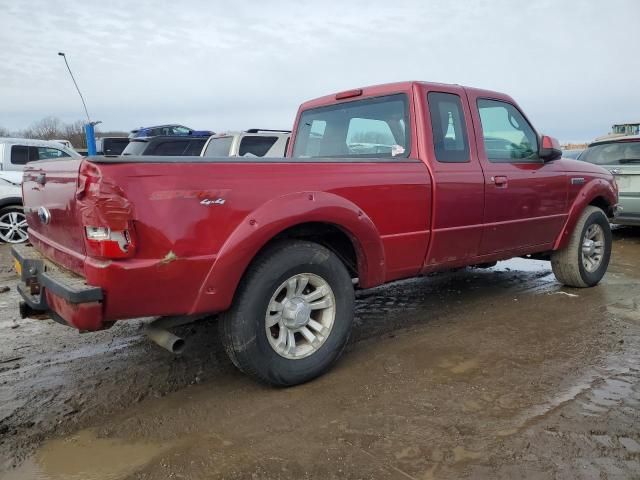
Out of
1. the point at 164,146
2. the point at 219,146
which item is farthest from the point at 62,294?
the point at 164,146

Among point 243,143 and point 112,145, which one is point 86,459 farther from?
point 112,145

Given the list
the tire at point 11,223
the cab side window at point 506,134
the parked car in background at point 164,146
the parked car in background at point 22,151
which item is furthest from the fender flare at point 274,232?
the parked car in background at point 164,146

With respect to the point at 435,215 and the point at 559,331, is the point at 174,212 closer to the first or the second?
the point at 435,215

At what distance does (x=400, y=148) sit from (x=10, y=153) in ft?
25.5

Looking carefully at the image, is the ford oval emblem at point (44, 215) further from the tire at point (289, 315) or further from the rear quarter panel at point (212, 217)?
the tire at point (289, 315)

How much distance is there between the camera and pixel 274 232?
112 inches

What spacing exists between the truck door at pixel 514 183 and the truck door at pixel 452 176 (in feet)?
0.41

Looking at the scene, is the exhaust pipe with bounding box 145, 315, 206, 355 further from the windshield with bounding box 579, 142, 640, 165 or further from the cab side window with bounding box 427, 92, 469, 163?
the windshield with bounding box 579, 142, 640, 165

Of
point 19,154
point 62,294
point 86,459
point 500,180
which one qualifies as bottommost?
point 86,459

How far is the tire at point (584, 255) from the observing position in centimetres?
522

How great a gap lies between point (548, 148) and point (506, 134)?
1.36 feet

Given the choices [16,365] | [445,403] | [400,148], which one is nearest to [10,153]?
[16,365]

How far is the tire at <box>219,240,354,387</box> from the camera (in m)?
2.83

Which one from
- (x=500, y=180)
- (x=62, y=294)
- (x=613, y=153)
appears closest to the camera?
(x=62, y=294)
